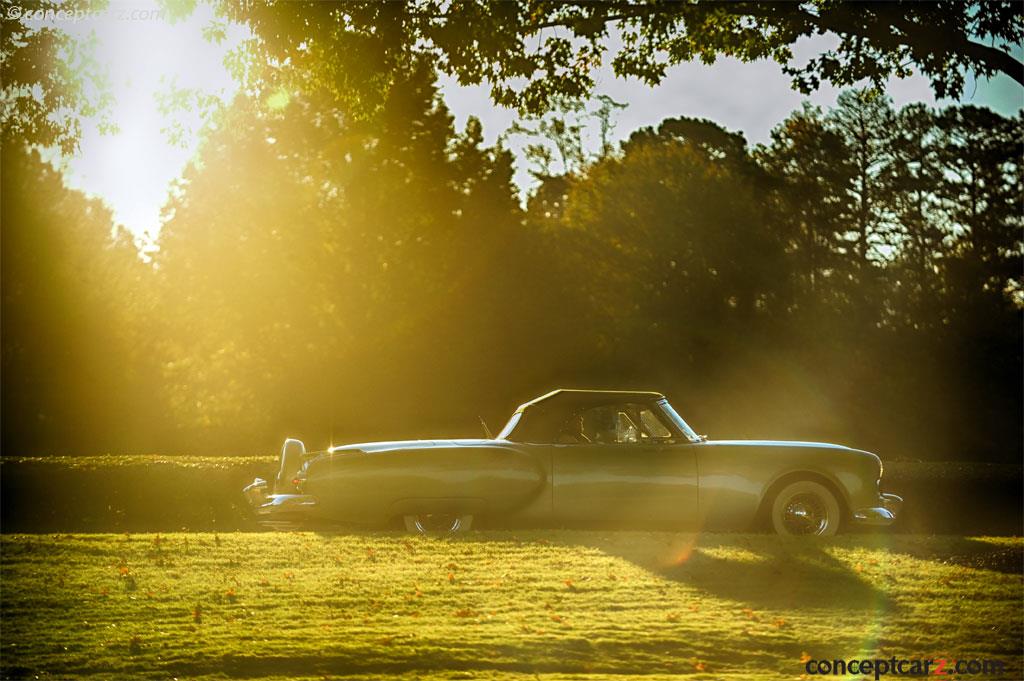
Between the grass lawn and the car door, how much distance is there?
9.2 inches

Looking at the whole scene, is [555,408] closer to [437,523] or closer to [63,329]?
[437,523]

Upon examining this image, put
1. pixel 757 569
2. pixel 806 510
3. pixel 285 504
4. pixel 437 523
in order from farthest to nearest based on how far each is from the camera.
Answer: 1. pixel 806 510
2. pixel 437 523
3. pixel 285 504
4. pixel 757 569

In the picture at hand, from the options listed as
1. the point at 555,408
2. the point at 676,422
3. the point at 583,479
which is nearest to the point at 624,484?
the point at 583,479

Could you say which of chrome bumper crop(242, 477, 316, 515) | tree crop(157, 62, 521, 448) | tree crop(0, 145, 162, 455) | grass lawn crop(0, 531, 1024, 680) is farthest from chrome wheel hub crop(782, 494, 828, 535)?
tree crop(157, 62, 521, 448)

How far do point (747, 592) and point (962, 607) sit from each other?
157cm

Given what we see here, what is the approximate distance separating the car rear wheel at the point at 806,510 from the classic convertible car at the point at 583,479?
0.05 ft

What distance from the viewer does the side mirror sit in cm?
1159

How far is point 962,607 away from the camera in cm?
872

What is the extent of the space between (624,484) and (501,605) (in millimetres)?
2780

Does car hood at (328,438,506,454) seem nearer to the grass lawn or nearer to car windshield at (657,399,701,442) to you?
the grass lawn

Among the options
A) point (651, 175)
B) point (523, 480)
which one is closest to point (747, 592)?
point (523, 480)

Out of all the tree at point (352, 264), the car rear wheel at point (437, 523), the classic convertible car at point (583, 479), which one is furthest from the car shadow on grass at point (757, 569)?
the tree at point (352, 264)

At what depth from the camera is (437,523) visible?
11.5 metres

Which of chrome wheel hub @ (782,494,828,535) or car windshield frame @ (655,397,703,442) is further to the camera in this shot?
chrome wheel hub @ (782,494,828,535)
